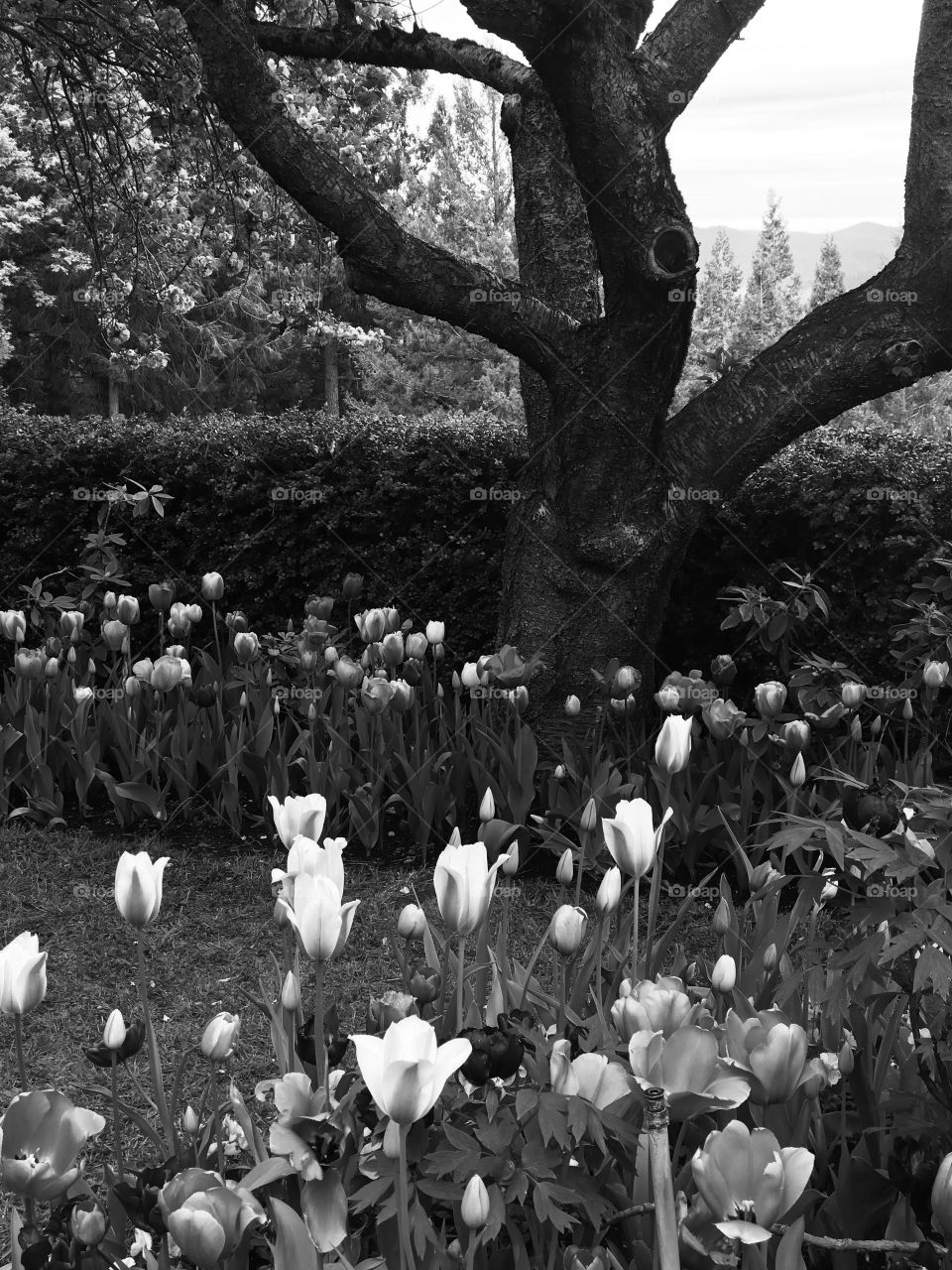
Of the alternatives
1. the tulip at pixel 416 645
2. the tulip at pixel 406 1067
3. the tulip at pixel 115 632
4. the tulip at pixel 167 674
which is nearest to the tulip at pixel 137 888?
the tulip at pixel 406 1067

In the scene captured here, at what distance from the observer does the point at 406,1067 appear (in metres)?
1.15

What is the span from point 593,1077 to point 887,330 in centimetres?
364

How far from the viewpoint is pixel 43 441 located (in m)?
7.13

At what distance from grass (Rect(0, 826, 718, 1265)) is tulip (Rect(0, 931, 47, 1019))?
1.12 meters

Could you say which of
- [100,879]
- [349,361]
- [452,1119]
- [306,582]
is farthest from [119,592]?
[349,361]

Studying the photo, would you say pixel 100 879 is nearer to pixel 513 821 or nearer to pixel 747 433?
pixel 513 821

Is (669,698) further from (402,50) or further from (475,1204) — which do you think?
(402,50)

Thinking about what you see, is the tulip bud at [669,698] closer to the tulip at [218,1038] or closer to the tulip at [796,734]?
the tulip at [796,734]

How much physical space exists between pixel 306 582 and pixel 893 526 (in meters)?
→ 3.05

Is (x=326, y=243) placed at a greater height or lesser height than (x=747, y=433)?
greater

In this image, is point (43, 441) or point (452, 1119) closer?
point (452, 1119)

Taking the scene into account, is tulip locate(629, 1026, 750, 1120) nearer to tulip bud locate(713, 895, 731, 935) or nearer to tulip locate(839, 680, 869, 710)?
tulip bud locate(713, 895, 731, 935)

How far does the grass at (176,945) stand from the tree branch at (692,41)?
3060 millimetres

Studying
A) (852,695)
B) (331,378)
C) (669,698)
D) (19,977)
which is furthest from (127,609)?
(331,378)
